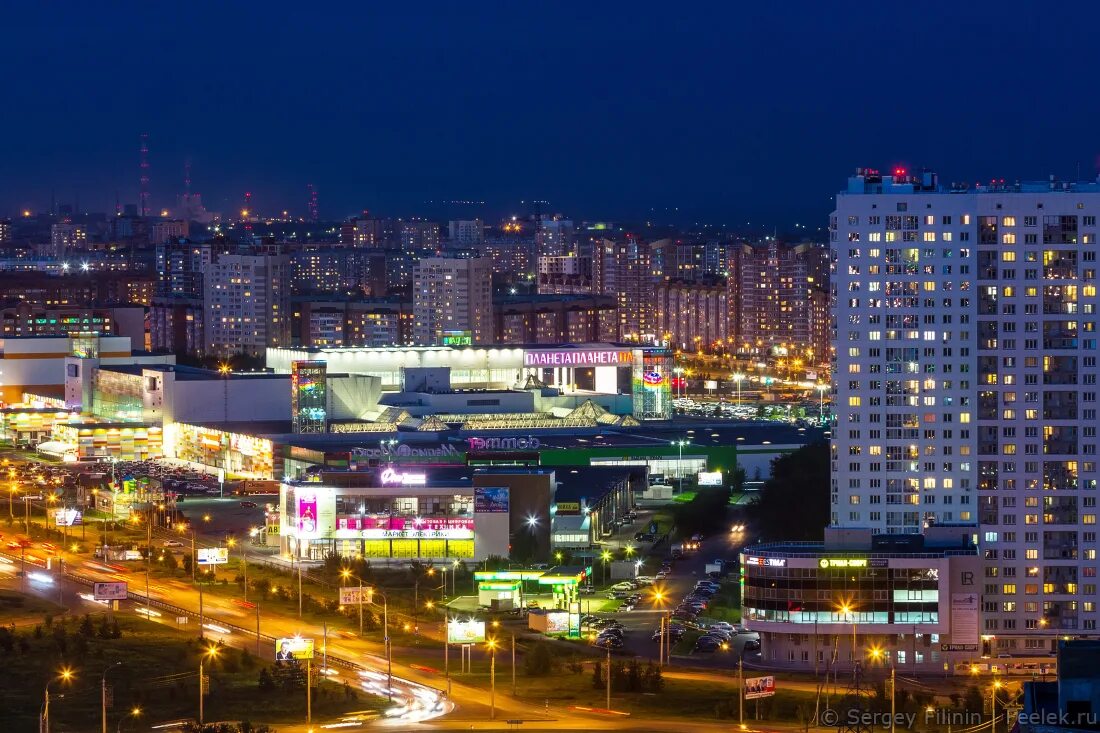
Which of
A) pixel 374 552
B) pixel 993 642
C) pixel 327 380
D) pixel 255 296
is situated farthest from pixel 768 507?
pixel 255 296

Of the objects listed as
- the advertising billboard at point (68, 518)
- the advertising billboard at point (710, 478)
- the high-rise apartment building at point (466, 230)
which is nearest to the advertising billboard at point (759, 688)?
the advertising billboard at point (68, 518)

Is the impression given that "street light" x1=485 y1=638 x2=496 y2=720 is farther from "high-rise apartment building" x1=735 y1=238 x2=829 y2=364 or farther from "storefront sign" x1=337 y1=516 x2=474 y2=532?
"high-rise apartment building" x1=735 y1=238 x2=829 y2=364

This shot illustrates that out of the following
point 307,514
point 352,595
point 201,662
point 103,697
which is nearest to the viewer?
point 103,697

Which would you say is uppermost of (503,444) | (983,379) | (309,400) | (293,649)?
(983,379)

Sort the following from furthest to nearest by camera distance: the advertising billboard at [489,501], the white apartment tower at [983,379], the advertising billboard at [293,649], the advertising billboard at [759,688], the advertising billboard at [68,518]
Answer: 1. the advertising billboard at [68,518]
2. the advertising billboard at [489,501]
3. the white apartment tower at [983,379]
4. the advertising billboard at [293,649]
5. the advertising billboard at [759,688]

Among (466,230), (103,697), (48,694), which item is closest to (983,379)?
(103,697)

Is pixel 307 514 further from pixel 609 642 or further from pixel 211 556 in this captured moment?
pixel 609 642

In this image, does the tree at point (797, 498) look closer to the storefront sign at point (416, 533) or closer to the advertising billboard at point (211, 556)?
the storefront sign at point (416, 533)
